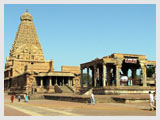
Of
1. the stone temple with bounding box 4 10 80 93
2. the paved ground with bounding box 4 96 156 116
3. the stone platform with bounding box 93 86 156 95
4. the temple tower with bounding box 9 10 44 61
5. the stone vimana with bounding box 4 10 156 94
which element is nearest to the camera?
the paved ground with bounding box 4 96 156 116

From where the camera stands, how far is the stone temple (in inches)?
3024

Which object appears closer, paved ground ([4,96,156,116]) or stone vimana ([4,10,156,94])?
paved ground ([4,96,156,116])

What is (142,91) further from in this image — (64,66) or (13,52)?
(13,52)

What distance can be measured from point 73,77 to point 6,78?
2856cm

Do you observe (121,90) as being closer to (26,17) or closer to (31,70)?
(31,70)

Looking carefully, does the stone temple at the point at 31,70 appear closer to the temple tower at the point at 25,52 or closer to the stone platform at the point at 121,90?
the temple tower at the point at 25,52

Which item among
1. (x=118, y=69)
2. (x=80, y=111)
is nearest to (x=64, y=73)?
(x=118, y=69)

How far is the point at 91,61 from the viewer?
5456cm

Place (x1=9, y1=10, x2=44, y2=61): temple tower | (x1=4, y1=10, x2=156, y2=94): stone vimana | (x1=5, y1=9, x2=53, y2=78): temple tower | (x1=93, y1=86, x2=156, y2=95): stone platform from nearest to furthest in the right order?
(x1=93, y1=86, x2=156, y2=95): stone platform → (x1=4, y1=10, x2=156, y2=94): stone vimana → (x1=5, y1=9, x2=53, y2=78): temple tower → (x1=9, y1=10, x2=44, y2=61): temple tower

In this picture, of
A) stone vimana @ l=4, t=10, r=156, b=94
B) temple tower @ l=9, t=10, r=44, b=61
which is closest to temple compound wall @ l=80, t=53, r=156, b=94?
stone vimana @ l=4, t=10, r=156, b=94

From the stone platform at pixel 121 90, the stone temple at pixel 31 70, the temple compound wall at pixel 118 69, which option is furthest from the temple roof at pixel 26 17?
the stone platform at pixel 121 90

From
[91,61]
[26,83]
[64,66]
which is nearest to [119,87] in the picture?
[91,61]

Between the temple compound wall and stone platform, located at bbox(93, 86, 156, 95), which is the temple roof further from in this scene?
stone platform, located at bbox(93, 86, 156, 95)

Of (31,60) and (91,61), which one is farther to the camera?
(31,60)
